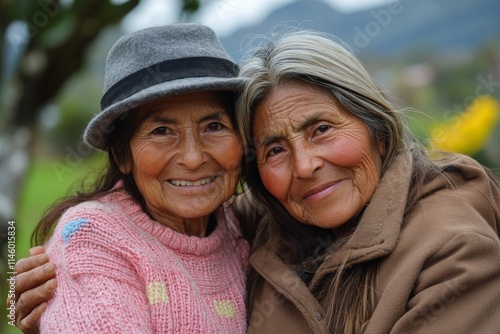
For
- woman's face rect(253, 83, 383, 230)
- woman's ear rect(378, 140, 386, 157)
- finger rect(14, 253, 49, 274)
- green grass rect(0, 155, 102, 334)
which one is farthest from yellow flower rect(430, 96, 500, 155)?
green grass rect(0, 155, 102, 334)

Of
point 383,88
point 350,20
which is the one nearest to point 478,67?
point 350,20

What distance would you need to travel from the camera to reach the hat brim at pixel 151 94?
2416 millimetres

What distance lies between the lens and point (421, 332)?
2059mm

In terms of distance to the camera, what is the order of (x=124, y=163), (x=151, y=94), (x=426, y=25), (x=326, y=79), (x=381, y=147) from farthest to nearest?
(x=426, y=25) < (x=124, y=163) < (x=381, y=147) < (x=326, y=79) < (x=151, y=94)

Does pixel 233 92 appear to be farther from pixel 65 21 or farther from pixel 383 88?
pixel 65 21

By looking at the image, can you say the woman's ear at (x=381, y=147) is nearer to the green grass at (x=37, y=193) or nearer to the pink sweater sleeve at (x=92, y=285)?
the pink sweater sleeve at (x=92, y=285)

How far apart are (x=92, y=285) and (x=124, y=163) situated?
0.66 metres

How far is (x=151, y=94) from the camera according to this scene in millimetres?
2402

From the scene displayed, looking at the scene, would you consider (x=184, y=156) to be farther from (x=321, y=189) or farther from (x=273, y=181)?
(x=321, y=189)

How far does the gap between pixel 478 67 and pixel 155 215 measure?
7.43m

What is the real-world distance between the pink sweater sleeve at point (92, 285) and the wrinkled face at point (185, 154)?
283 mm

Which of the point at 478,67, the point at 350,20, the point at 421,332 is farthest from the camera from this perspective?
the point at 350,20

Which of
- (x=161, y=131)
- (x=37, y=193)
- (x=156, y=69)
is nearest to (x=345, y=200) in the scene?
(x=161, y=131)

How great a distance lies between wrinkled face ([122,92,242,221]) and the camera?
2584mm
